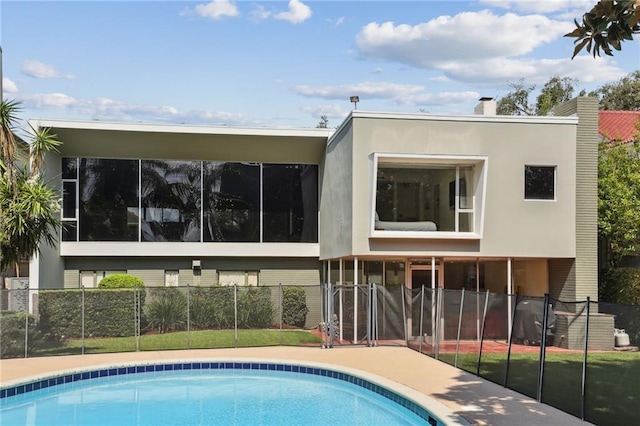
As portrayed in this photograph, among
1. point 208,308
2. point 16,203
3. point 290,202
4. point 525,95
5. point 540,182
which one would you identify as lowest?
point 208,308

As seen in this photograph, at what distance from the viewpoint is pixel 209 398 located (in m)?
12.8

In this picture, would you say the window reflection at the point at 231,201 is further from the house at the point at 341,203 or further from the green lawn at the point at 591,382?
the green lawn at the point at 591,382

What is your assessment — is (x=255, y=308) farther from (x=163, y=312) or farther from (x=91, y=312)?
(x=91, y=312)

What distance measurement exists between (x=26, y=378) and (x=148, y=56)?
922 centimetres

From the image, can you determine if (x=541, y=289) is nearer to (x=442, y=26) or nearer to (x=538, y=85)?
(x=442, y=26)

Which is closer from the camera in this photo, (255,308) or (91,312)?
(91,312)

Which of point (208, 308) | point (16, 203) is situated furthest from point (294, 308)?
point (16, 203)

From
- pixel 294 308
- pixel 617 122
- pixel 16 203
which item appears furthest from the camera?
pixel 617 122

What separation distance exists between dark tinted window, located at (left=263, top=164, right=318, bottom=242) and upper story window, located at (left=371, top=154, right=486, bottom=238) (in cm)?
590

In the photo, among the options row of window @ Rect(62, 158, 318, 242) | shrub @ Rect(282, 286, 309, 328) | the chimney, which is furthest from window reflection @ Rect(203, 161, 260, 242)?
the chimney

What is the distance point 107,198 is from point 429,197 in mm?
10998

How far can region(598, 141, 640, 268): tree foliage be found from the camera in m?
21.2

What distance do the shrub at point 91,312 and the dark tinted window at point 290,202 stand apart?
5919 millimetres

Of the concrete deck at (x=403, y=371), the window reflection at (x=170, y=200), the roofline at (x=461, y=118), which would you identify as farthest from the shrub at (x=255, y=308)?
the roofline at (x=461, y=118)
